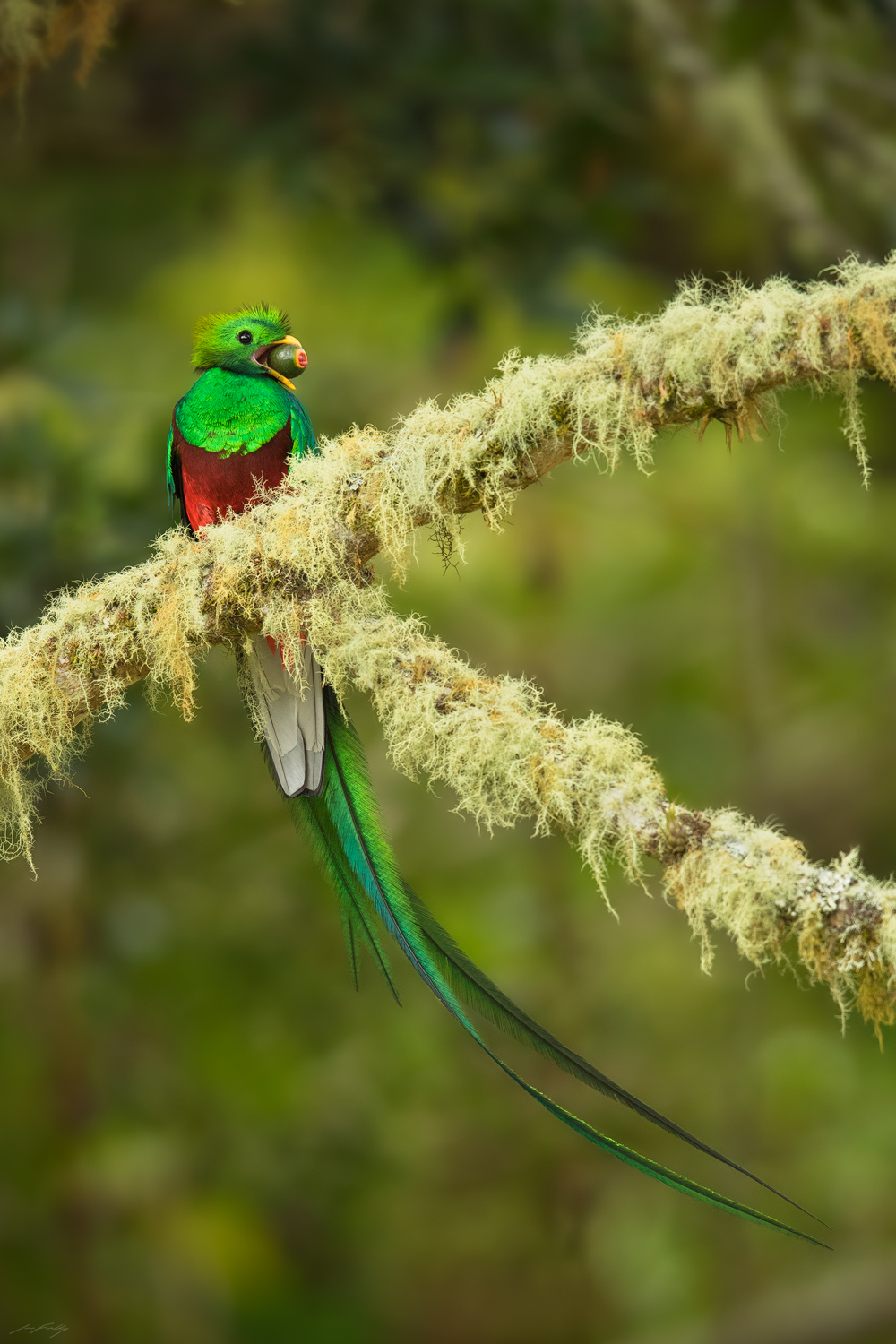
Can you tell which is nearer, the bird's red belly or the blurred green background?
the bird's red belly

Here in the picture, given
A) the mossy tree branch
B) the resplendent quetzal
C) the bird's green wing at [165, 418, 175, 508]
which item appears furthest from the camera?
the bird's green wing at [165, 418, 175, 508]

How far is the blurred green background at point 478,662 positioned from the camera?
10.2 ft

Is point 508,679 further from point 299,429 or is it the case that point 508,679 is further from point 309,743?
point 299,429

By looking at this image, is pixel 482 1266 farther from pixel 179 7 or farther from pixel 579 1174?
pixel 179 7

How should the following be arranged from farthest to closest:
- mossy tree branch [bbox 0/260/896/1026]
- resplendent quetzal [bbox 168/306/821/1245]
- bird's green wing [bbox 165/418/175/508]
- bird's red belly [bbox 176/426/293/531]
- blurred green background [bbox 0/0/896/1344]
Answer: blurred green background [bbox 0/0/896/1344]
bird's green wing [bbox 165/418/175/508]
bird's red belly [bbox 176/426/293/531]
resplendent quetzal [bbox 168/306/821/1245]
mossy tree branch [bbox 0/260/896/1026]

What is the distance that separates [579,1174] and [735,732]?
1.63 m

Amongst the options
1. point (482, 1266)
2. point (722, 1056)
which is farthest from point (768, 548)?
point (482, 1266)

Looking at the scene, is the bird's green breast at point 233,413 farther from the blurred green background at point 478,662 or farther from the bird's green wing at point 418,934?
the blurred green background at point 478,662

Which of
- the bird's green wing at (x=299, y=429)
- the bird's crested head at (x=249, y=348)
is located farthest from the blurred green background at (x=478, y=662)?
the bird's green wing at (x=299, y=429)

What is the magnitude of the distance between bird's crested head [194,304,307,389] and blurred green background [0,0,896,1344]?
68 centimetres

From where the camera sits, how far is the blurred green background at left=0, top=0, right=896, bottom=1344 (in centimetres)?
312

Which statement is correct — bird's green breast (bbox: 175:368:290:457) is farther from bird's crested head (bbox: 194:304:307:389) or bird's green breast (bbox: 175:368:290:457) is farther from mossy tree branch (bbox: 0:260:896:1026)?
mossy tree branch (bbox: 0:260:896:1026)

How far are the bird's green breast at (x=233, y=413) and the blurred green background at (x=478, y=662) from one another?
740mm

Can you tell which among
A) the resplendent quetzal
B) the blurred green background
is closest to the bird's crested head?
the resplendent quetzal
